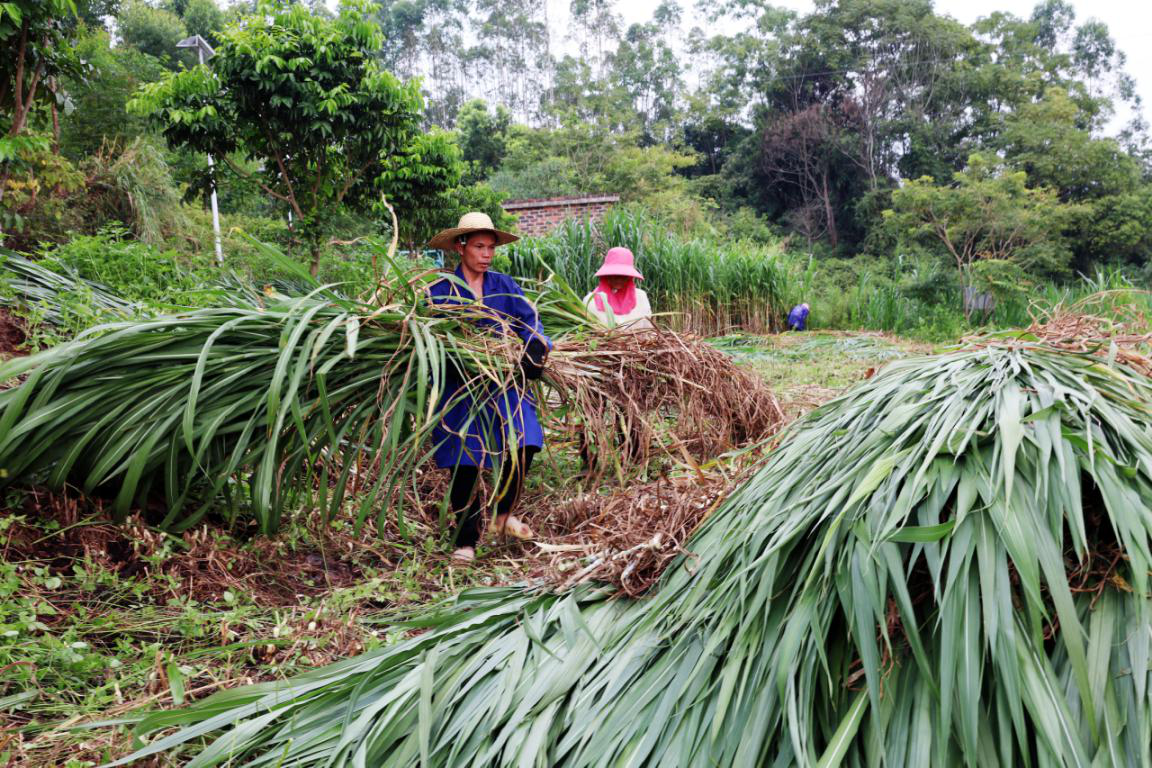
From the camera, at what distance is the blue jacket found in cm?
261

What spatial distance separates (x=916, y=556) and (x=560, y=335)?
2.32 m

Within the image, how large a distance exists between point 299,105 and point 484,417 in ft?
15.7

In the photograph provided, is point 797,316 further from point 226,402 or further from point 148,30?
point 148,30

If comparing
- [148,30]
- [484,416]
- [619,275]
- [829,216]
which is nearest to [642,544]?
[484,416]

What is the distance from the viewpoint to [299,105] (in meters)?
6.38

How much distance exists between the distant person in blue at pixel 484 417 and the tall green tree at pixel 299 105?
4.07 m

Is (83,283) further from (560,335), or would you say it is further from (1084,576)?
(1084,576)

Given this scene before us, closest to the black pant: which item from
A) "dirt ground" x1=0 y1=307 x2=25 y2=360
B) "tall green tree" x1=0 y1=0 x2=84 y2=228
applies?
"dirt ground" x1=0 y1=307 x2=25 y2=360

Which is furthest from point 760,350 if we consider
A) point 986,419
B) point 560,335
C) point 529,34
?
point 529,34

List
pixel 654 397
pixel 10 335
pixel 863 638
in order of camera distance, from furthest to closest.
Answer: pixel 10 335, pixel 654 397, pixel 863 638

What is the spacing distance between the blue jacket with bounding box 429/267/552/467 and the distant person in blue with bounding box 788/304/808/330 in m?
7.68

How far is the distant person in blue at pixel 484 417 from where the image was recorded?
263 cm

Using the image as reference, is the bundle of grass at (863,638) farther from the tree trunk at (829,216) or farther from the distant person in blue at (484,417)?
the tree trunk at (829,216)

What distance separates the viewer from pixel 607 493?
3.12m
